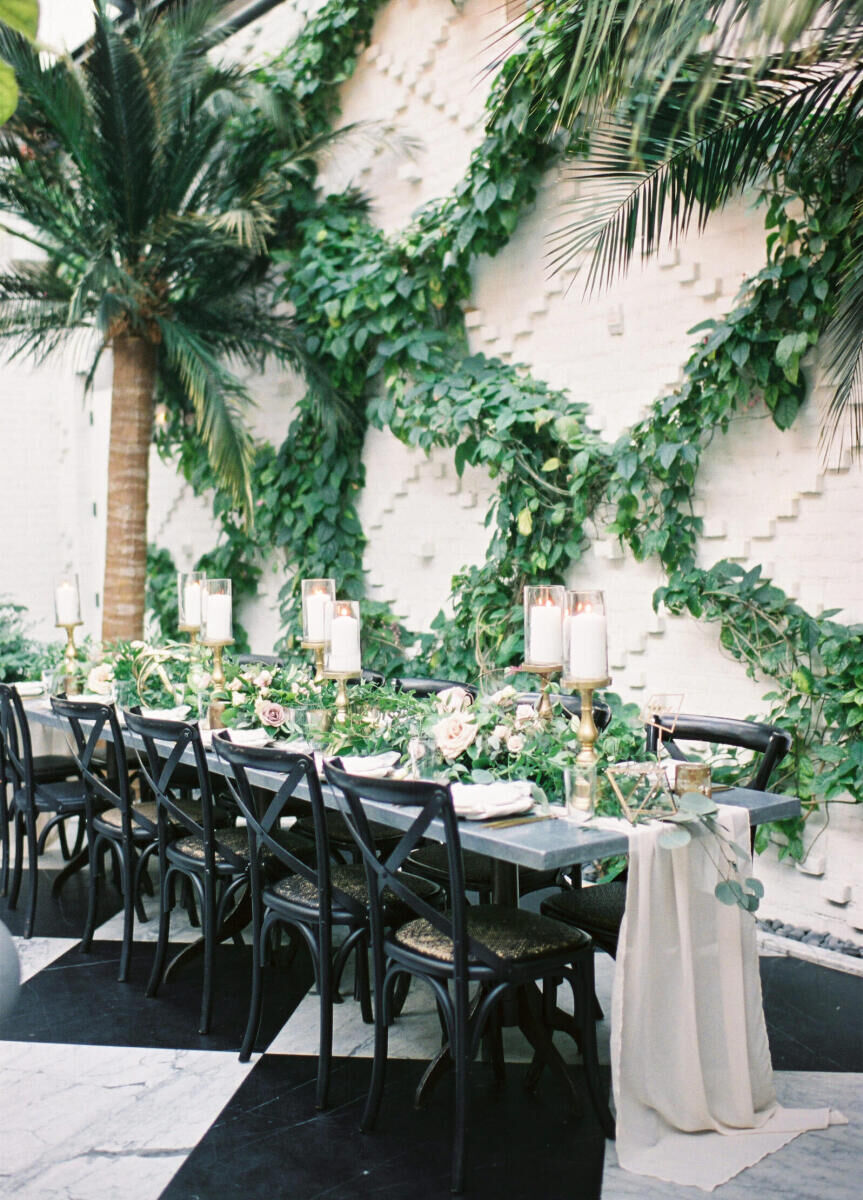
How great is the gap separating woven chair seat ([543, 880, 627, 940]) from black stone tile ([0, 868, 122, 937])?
211cm

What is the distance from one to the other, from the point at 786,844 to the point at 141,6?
5352mm

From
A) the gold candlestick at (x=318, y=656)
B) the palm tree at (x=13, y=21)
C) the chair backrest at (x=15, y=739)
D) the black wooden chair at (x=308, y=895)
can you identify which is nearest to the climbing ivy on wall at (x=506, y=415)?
the gold candlestick at (x=318, y=656)

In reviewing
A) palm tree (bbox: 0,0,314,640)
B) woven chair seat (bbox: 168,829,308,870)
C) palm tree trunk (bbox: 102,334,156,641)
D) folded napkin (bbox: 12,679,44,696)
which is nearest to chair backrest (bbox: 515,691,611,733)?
woven chair seat (bbox: 168,829,308,870)

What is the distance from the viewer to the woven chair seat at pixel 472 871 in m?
3.37

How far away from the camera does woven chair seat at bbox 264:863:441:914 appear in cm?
302

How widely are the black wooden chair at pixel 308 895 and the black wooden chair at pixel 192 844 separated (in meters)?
0.16

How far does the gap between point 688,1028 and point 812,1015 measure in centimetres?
116

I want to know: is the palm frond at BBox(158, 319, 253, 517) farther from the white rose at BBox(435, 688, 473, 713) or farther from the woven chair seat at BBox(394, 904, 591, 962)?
the woven chair seat at BBox(394, 904, 591, 962)

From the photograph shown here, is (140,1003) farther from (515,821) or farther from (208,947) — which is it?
(515,821)

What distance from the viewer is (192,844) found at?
142 inches

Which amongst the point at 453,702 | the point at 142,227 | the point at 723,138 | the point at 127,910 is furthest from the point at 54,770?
the point at 723,138

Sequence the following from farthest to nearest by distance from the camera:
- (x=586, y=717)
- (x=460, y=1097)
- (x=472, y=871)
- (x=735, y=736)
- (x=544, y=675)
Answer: (x=472, y=871) < (x=735, y=736) < (x=544, y=675) < (x=586, y=717) < (x=460, y=1097)

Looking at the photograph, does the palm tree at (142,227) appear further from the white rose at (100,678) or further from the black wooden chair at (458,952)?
the black wooden chair at (458,952)

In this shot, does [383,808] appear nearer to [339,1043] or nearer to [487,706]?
[487,706]
